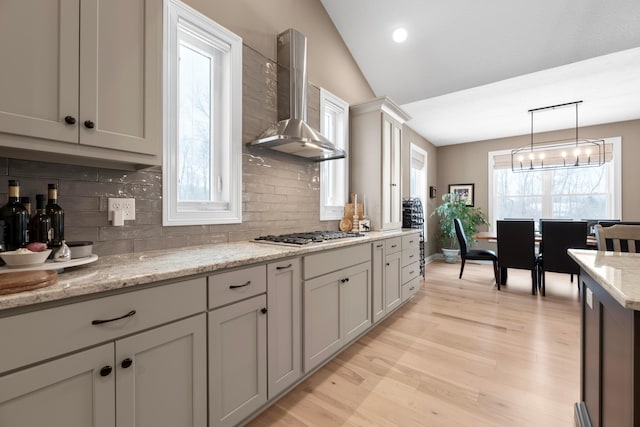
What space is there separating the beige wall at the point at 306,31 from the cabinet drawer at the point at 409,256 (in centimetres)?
195

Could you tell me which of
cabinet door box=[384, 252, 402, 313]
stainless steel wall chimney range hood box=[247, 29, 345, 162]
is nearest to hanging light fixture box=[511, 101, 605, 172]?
cabinet door box=[384, 252, 402, 313]

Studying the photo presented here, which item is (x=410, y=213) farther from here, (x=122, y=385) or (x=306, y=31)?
(x=122, y=385)

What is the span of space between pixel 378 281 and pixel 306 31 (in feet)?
8.52

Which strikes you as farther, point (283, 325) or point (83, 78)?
point (283, 325)

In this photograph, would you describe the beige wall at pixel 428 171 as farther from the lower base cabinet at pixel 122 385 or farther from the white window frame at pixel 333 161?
the lower base cabinet at pixel 122 385

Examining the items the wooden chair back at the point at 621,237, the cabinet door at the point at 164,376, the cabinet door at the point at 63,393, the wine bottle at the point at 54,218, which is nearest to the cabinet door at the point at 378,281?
the wooden chair back at the point at 621,237

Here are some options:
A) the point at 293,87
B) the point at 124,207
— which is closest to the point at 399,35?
the point at 293,87

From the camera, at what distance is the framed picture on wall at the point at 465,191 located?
6410 millimetres

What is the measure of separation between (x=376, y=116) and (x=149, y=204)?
256cm

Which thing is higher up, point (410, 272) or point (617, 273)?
point (617, 273)

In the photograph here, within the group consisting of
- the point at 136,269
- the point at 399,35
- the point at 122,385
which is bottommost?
the point at 122,385

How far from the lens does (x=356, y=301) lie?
7.89 feet

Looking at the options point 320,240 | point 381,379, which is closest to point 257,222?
point 320,240

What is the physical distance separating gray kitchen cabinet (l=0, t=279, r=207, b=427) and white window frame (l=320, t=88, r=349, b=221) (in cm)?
198
